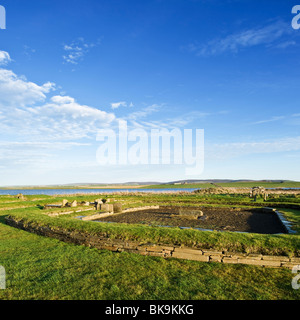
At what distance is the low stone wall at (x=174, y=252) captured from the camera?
6930 millimetres

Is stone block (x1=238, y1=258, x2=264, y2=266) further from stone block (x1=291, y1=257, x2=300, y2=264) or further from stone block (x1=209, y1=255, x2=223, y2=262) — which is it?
stone block (x1=291, y1=257, x2=300, y2=264)

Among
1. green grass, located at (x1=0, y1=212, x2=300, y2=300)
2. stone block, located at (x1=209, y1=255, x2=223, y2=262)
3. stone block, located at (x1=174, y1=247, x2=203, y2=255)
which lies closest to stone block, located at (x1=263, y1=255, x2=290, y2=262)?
green grass, located at (x1=0, y1=212, x2=300, y2=300)

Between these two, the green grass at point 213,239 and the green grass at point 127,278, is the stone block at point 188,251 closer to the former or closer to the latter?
the green grass at point 213,239

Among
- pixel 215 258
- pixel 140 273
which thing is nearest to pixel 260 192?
pixel 215 258

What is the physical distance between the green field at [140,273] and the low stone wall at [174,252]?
11.3 inches

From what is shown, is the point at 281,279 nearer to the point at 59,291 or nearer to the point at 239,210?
the point at 59,291

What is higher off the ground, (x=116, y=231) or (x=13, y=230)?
(x=116, y=231)

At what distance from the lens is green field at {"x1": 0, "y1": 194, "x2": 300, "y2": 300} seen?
511 cm

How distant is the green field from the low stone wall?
0.95 feet
